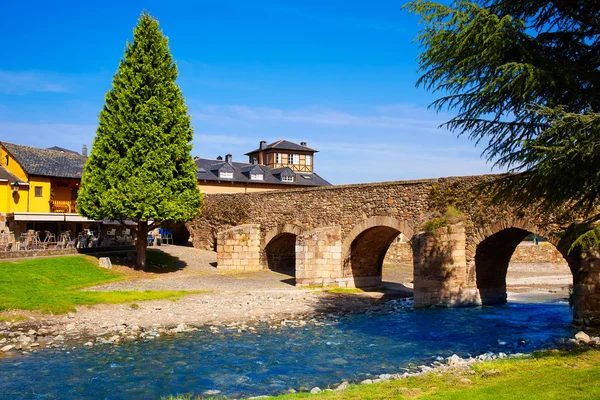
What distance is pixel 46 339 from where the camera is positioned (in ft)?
47.9

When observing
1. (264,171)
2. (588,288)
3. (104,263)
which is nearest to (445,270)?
(588,288)

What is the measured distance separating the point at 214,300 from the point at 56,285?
6575mm

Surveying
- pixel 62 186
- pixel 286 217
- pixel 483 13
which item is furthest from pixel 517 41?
pixel 62 186

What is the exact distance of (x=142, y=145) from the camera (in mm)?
25172

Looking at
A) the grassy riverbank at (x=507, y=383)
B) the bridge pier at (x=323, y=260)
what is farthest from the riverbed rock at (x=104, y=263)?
the grassy riverbank at (x=507, y=383)

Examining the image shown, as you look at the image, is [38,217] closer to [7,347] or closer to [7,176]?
[7,176]

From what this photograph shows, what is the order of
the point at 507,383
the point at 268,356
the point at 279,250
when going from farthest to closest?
1. the point at 279,250
2. the point at 268,356
3. the point at 507,383

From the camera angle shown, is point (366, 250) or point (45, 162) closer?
point (366, 250)

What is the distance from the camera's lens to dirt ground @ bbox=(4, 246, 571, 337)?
16.9m

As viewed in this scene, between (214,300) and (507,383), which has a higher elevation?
(507,383)

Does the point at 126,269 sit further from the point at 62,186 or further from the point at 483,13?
the point at 483,13

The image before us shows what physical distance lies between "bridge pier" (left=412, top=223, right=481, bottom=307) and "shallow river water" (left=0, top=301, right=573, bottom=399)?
116 cm

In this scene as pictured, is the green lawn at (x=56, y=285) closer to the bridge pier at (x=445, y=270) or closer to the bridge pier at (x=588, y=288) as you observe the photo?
the bridge pier at (x=445, y=270)

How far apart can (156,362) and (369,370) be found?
477 centimetres
